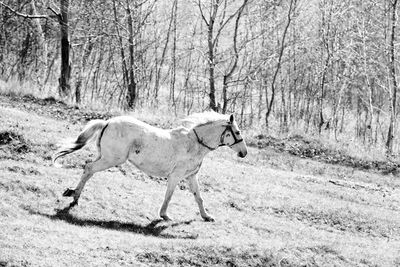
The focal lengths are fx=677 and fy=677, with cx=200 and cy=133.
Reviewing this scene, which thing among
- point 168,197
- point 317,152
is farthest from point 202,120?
point 317,152

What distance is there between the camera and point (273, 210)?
47.6 feet

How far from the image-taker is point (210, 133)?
1216 centimetres

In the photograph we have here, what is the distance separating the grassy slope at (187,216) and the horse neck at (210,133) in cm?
146

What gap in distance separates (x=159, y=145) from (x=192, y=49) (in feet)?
44.7

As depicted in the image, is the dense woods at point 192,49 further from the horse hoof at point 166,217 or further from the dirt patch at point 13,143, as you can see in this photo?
the horse hoof at point 166,217

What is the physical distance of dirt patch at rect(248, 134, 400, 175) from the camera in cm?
2089

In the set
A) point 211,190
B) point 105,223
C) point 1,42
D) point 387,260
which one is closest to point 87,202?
point 105,223

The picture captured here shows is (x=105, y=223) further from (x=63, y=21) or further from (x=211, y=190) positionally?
(x=63, y=21)

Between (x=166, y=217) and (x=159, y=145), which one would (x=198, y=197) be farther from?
(x=159, y=145)

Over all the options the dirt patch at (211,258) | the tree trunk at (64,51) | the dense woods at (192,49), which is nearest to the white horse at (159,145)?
the dirt patch at (211,258)

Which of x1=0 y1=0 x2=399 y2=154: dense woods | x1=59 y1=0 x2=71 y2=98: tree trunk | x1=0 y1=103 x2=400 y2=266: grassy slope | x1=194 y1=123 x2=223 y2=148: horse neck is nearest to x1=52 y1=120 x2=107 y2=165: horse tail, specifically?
x1=0 y1=103 x2=400 y2=266: grassy slope

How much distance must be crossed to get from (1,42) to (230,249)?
2189 cm

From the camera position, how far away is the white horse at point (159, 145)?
1129 cm

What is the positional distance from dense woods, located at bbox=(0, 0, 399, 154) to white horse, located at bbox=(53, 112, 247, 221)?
11.2 m
